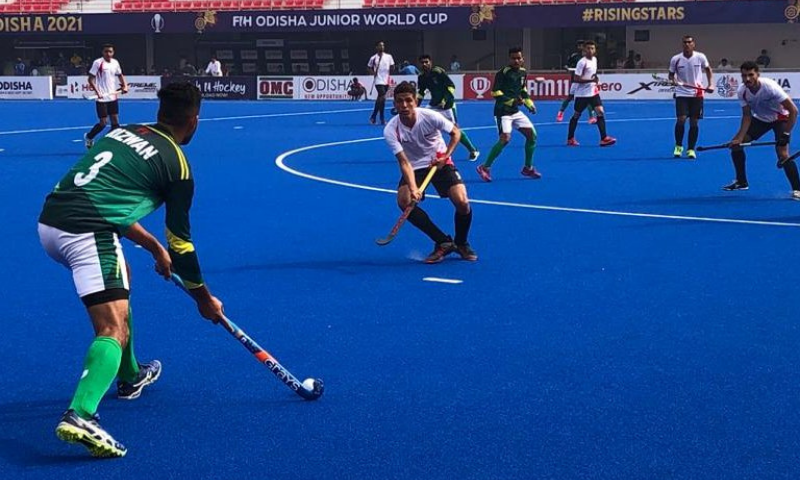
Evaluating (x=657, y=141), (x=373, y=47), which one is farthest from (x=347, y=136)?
(x=373, y=47)

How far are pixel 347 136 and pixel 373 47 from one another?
73.9 feet

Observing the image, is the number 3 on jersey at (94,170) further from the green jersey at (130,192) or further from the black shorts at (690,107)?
the black shorts at (690,107)

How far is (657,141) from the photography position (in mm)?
20641

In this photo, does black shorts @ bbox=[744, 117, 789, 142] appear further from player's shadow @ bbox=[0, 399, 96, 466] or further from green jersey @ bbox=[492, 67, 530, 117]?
player's shadow @ bbox=[0, 399, 96, 466]

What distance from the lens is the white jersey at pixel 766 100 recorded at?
1313cm

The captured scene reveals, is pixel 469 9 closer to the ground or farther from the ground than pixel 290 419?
farther from the ground

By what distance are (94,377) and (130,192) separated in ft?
2.85

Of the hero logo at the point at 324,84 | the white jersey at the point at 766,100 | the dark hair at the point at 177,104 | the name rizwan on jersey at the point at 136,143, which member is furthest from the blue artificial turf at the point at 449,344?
the hero logo at the point at 324,84

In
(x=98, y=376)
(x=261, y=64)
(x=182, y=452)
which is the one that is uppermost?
(x=261, y=64)

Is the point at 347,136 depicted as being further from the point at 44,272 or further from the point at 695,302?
the point at 695,302

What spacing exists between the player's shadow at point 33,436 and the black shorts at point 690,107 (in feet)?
45.3

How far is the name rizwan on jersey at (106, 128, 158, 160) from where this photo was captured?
4856 millimetres

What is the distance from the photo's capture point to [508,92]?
1596cm

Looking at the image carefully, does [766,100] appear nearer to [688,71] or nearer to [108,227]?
[688,71]
